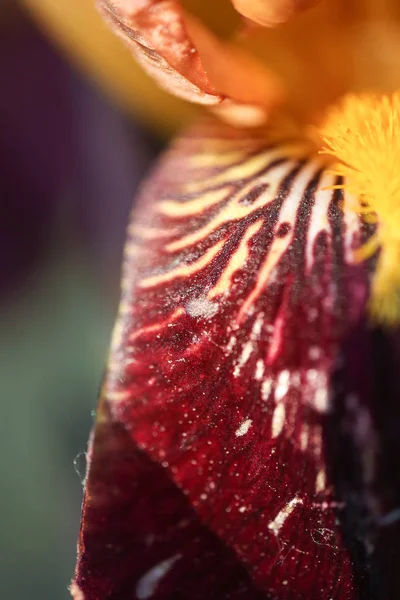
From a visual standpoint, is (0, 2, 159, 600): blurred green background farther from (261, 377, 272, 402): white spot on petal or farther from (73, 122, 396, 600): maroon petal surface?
(261, 377, 272, 402): white spot on petal

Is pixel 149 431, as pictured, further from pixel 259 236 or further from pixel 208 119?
pixel 208 119

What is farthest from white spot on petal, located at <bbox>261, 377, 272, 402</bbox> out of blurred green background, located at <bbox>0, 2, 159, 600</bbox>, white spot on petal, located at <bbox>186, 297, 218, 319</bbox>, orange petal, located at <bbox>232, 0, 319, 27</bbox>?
blurred green background, located at <bbox>0, 2, 159, 600</bbox>

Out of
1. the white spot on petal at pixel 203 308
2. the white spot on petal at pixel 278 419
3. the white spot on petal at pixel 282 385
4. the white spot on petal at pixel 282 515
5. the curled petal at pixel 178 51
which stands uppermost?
the curled petal at pixel 178 51

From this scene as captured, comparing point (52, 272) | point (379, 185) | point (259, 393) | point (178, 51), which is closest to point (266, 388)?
point (259, 393)

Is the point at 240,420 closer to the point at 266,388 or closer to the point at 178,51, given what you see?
the point at 266,388

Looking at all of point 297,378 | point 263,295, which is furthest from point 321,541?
point 263,295

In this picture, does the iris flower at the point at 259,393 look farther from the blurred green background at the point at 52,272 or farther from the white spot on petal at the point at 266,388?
the blurred green background at the point at 52,272

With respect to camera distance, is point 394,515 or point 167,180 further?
point 167,180

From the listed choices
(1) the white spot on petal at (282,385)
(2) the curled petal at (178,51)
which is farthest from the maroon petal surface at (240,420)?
(2) the curled petal at (178,51)
